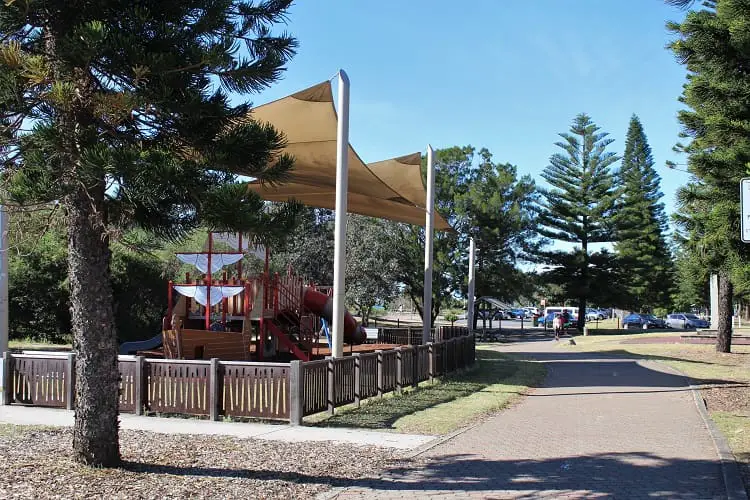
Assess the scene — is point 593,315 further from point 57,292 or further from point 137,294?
point 57,292

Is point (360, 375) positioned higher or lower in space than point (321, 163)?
lower

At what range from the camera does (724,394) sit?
15180mm

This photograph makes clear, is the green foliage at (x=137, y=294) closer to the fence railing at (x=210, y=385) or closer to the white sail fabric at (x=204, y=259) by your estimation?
the white sail fabric at (x=204, y=259)

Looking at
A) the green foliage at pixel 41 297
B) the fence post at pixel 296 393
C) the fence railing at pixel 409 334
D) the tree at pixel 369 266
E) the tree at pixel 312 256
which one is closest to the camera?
the fence post at pixel 296 393

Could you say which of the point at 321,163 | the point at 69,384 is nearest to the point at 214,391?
the point at 69,384

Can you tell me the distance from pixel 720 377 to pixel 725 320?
1106cm

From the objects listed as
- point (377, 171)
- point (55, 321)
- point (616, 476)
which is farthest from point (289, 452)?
point (55, 321)

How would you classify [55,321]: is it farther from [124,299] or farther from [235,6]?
[235,6]

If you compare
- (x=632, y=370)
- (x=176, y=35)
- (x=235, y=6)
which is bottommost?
(x=632, y=370)

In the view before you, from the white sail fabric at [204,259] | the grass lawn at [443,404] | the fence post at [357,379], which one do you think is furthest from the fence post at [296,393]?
the white sail fabric at [204,259]

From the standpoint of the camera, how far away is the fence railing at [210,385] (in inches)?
424

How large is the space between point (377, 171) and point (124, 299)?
42.5 feet

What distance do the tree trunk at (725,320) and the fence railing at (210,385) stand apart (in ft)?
69.0

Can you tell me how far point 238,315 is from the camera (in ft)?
61.3
